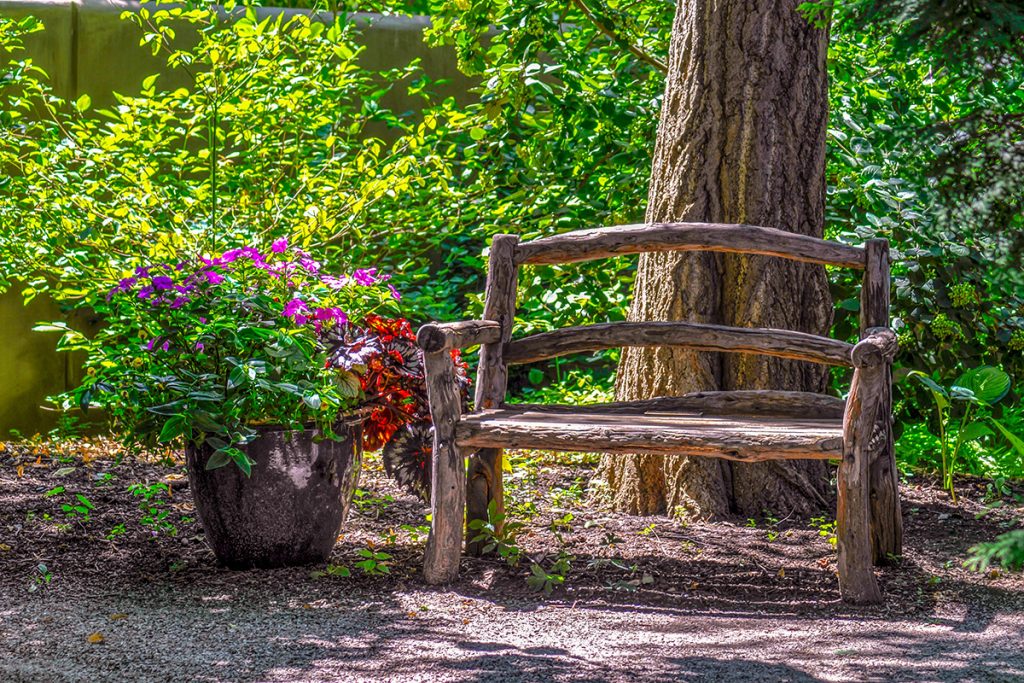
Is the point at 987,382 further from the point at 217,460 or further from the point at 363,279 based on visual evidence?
the point at 217,460

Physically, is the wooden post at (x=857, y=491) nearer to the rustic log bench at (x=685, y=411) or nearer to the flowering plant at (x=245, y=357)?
the rustic log bench at (x=685, y=411)

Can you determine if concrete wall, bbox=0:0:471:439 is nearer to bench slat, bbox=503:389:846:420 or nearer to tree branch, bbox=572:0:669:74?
tree branch, bbox=572:0:669:74

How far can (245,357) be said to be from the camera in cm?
354

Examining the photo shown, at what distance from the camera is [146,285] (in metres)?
3.54

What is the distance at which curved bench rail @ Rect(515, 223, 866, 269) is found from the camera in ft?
12.7

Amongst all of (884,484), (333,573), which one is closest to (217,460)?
(333,573)

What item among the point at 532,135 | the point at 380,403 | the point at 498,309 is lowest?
the point at 380,403

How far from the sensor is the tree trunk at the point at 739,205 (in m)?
4.23

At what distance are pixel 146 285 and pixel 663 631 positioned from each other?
1.91 metres

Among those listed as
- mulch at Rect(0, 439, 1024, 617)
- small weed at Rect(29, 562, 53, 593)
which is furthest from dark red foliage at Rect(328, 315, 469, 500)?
small weed at Rect(29, 562, 53, 593)

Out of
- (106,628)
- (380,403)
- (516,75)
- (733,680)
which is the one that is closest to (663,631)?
(733,680)

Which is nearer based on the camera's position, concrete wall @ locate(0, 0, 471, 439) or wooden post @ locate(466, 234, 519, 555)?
wooden post @ locate(466, 234, 519, 555)

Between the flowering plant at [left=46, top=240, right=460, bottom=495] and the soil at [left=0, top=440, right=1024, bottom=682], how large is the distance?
1.51 ft

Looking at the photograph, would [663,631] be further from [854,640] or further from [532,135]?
[532,135]
